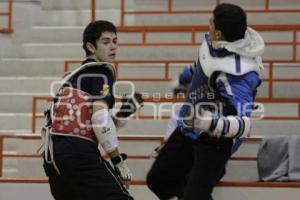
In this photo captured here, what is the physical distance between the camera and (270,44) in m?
8.04

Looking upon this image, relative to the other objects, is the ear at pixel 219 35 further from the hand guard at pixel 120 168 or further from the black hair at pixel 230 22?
the hand guard at pixel 120 168

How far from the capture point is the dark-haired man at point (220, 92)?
444cm

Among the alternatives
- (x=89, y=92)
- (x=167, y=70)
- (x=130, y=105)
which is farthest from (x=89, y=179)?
(x=167, y=70)

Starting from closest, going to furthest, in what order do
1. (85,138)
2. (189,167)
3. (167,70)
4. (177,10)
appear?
(85,138)
(189,167)
(167,70)
(177,10)

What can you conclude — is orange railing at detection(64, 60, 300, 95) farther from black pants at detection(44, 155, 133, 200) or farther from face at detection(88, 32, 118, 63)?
black pants at detection(44, 155, 133, 200)

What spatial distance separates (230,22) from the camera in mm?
4547

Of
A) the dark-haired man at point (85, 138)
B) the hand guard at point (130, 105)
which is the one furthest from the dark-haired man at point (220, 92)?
the dark-haired man at point (85, 138)

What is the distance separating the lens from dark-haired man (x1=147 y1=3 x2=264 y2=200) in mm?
4438

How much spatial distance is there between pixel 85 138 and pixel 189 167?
0.82m

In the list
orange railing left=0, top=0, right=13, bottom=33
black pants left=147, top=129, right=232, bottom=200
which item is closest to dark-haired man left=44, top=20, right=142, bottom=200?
black pants left=147, top=129, right=232, bottom=200

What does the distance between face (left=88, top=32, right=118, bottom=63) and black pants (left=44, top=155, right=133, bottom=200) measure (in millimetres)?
558

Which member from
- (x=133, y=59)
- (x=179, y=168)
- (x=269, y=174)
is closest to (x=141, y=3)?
(x=133, y=59)

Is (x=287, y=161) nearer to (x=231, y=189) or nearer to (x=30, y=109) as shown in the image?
(x=231, y=189)

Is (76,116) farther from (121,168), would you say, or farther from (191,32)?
(191,32)
